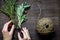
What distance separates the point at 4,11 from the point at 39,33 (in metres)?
0.20

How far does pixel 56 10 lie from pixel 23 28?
21cm

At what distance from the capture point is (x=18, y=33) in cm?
88

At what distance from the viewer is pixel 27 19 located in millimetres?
942

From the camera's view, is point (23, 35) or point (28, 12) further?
point (28, 12)

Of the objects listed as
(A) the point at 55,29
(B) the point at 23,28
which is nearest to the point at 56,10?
(A) the point at 55,29

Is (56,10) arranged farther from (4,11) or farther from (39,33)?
(4,11)

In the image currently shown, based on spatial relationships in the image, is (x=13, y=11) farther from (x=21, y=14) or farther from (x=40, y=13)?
(x=40, y=13)

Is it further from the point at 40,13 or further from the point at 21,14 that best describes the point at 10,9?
the point at 40,13

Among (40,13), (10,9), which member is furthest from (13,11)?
(40,13)

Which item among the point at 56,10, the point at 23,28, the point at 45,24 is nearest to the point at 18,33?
the point at 23,28

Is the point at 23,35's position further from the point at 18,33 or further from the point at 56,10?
the point at 56,10

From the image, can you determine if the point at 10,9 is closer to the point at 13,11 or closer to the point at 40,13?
the point at 13,11

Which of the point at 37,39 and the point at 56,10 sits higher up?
the point at 56,10

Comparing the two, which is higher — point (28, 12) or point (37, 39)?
point (28, 12)
